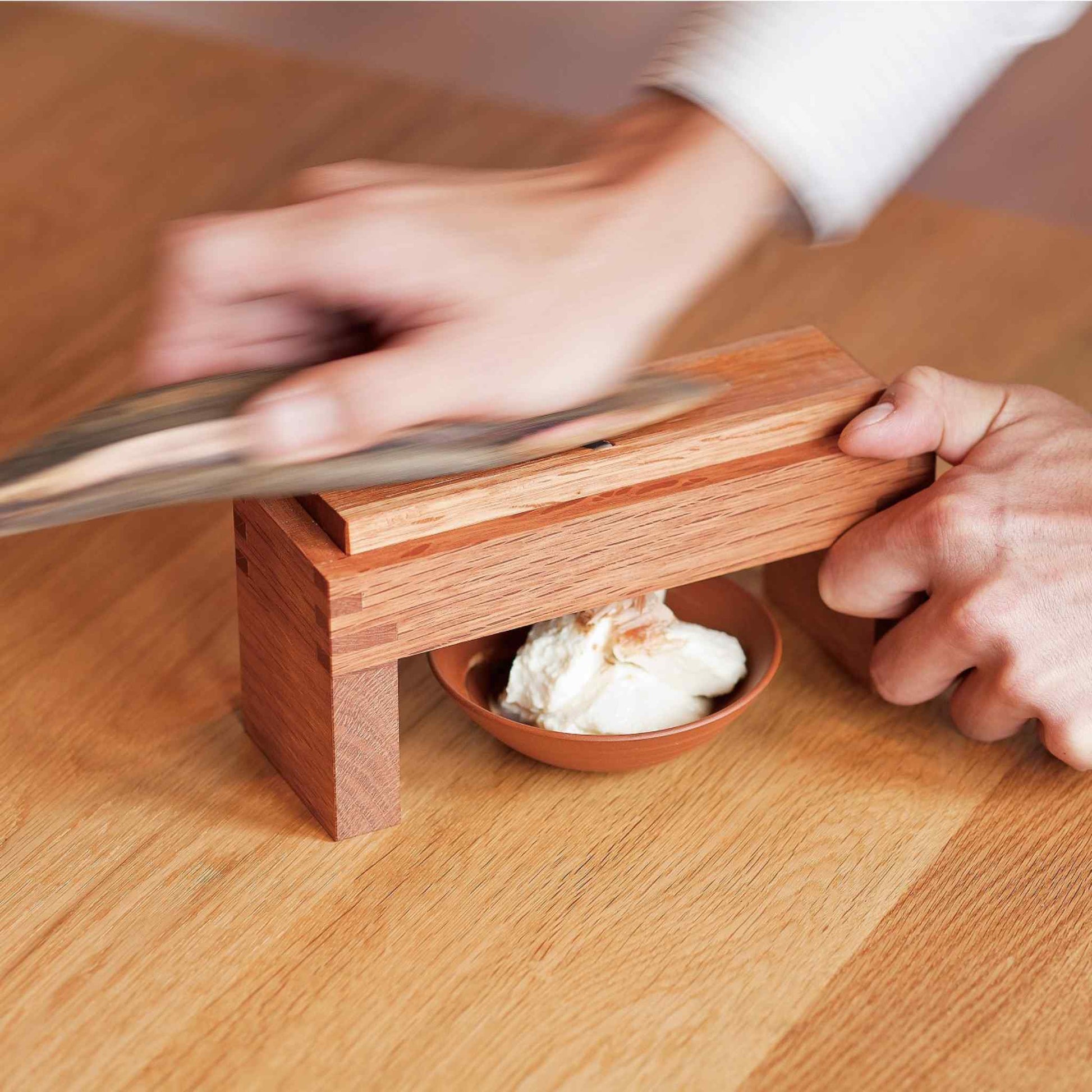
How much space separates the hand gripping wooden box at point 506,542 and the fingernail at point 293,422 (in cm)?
5

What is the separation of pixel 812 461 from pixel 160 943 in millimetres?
A: 417

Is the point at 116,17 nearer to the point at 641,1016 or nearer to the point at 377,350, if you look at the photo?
the point at 377,350

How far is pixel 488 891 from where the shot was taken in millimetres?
767

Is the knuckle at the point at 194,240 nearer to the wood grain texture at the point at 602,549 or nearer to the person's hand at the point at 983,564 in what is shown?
the wood grain texture at the point at 602,549

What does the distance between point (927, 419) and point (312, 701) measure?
37 cm

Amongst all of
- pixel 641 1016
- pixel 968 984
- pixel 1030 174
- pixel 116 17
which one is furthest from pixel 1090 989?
pixel 1030 174

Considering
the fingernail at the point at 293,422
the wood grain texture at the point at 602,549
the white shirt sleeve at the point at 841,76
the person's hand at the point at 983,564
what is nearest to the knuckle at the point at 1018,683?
the person's hand at the point at 983,564

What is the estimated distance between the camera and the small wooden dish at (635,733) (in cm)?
78

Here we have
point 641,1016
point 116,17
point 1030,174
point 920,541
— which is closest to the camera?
point 641,1016

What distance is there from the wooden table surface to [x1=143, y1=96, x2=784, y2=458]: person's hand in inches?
8.5

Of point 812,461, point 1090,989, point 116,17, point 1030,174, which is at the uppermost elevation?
point 812,461

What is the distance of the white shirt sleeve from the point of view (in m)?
0.80

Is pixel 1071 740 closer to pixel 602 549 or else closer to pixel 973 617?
pixel 973 617

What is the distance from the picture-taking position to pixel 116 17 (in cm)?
174
